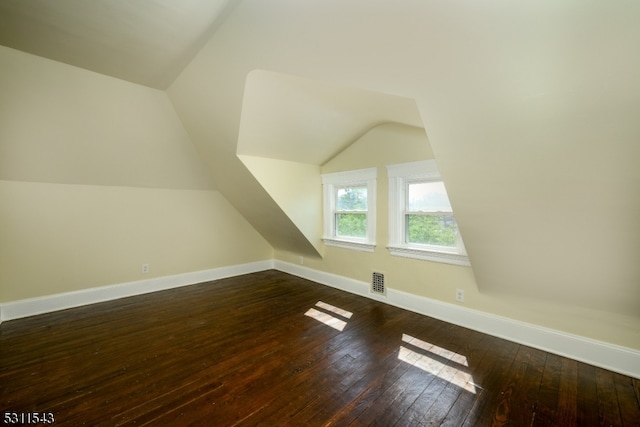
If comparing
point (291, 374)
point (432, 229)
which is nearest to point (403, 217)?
point (432, 229)

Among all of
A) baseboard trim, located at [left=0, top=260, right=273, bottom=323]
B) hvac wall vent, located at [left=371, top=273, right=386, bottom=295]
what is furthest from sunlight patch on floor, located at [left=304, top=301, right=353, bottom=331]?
baseboard trim, located at [left=0, top=260, right=273, bottom=323]

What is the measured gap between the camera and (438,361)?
2201 mm

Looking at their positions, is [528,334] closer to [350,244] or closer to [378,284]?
[378,284]

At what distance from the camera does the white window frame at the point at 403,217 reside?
→ 2.92m

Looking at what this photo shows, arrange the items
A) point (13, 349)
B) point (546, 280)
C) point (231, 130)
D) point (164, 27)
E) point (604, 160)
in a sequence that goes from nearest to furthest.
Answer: point (604, 160), point (164, 27), point (546, 280), point (13, 349), point (231, 130)

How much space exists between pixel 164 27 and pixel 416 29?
1.83 meters

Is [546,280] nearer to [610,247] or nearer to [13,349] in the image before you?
[610,247]

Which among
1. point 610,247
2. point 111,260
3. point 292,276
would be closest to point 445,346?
point 610,247

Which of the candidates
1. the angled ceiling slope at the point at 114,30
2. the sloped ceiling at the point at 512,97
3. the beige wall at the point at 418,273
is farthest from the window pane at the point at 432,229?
the angled ceiling slope at the point at 114,30

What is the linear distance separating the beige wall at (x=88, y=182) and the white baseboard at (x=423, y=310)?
0.37 feet

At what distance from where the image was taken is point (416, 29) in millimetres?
1335

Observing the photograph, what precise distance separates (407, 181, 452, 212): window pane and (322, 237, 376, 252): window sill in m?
0.78

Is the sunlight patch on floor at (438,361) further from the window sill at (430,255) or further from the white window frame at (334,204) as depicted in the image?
the white window frame at (334,204)

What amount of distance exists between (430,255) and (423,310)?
0.68 m
